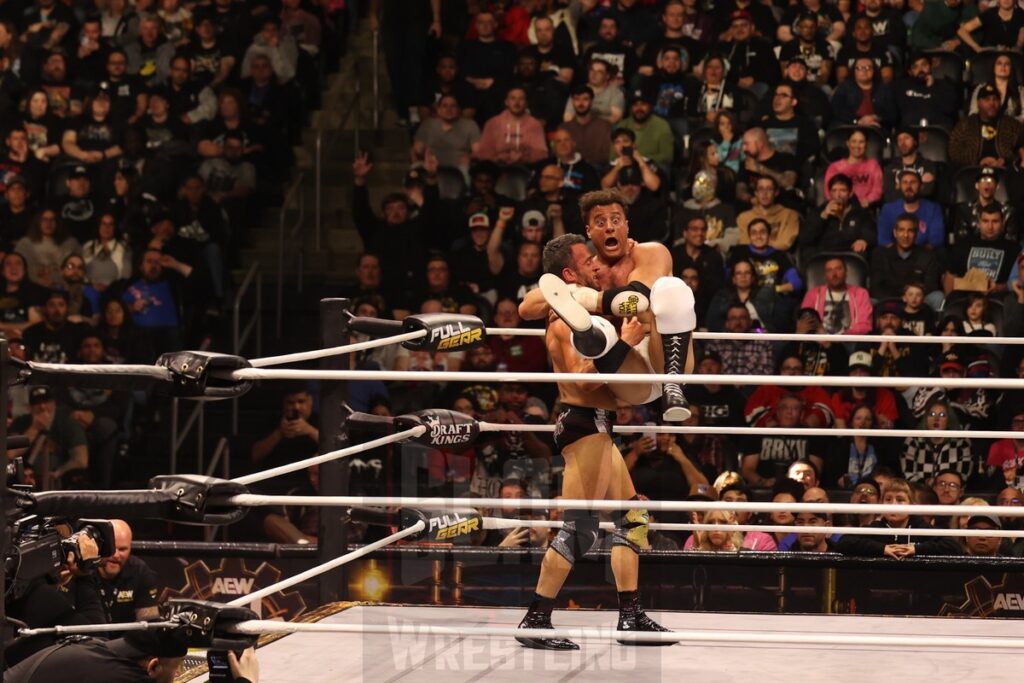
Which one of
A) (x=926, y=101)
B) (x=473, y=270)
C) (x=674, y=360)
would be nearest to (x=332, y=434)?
(x=674, y=360)

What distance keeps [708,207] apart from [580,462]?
4.37 metres

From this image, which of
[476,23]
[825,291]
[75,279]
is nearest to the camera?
[825,291]

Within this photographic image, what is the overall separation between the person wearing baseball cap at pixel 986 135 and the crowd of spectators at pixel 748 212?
0.01 m

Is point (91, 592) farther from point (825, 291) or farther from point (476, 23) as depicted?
point (476, 23)

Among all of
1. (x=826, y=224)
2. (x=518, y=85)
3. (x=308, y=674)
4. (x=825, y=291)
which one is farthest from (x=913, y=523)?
(x=518, y=85)

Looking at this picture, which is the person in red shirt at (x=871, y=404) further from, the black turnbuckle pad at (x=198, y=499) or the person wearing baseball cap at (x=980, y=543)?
the black turnbuckle pad at (x=198, y=499)

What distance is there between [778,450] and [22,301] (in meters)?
4.85

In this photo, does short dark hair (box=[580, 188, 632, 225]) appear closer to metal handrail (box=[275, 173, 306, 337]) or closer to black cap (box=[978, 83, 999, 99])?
black cap (box=[978, 83, 999, 99])

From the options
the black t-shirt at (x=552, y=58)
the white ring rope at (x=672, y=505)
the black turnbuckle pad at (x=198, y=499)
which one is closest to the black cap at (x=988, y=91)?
the black t-shirt at (x=552, y=58)

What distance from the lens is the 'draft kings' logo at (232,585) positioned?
6234 millimetres

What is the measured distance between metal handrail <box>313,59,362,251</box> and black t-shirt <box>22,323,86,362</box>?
1889mm

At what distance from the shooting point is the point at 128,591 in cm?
580

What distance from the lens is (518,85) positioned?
29.9 ft

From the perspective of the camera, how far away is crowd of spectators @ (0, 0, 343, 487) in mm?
8625
